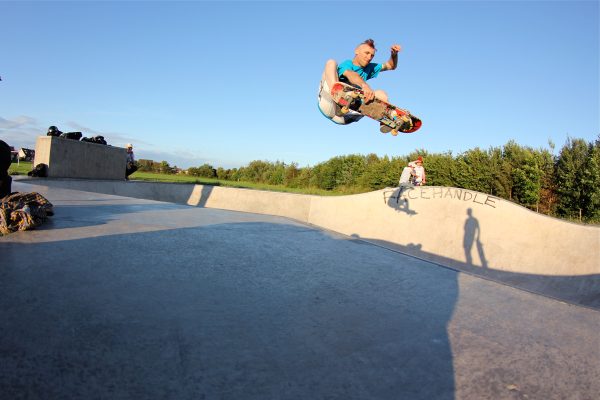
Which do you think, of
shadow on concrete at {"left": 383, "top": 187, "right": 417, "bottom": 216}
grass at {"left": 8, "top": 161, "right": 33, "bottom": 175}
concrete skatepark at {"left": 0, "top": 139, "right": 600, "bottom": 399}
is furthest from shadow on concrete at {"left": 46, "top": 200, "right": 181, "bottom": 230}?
grass at {"left": 8, "top": 161, "right": 33, "bottom": 175}

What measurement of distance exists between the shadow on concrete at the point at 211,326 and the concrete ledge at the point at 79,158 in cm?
1041

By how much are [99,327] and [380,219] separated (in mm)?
6498

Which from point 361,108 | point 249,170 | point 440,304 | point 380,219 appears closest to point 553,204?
point 380,219

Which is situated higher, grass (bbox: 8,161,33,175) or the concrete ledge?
the concrete ledge

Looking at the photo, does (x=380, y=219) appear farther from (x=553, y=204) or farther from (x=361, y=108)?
(x=553, y=204)

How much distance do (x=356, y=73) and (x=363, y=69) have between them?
250 millimetres

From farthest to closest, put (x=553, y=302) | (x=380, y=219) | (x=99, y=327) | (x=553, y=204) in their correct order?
(x=553, y=204)
(x=380, y=219)
(x=553, y=302)
(x=99, y=327)

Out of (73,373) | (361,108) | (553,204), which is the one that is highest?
(361,108)

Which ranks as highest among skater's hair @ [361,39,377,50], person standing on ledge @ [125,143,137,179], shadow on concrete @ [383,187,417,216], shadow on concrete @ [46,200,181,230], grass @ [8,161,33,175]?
skater's hair @ [361,39,377,50]

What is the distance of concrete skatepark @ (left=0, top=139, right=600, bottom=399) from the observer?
1.50 meters

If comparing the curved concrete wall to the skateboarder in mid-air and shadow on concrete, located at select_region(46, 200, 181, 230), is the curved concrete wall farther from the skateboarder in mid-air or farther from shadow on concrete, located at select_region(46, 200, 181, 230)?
shadow on concrete, located at select_region(46, 200, 181, 230)

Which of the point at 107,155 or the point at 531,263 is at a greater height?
the point at 107,155

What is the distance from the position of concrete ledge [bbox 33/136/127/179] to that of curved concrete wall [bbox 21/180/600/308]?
28.8 feet

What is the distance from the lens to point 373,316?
2301 mm
